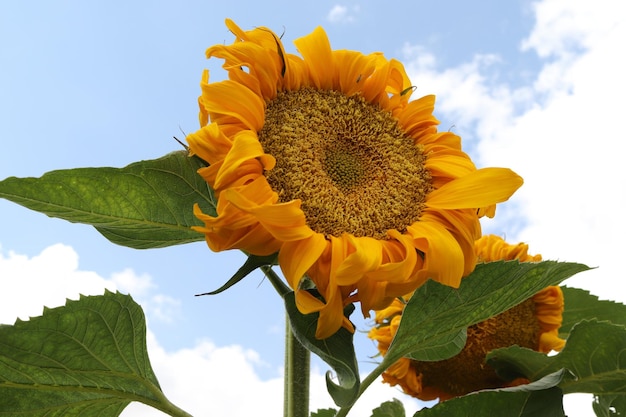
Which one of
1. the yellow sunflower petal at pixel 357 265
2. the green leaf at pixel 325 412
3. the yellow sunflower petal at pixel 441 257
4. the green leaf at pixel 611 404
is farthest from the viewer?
the green leaf at pixel 325 412

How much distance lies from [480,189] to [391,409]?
1.09 m

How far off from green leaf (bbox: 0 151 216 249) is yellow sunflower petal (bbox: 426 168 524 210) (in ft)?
1.88

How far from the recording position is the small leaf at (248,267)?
163 cm

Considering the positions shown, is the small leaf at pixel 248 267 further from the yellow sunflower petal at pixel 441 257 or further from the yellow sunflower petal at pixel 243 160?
the yellow sunflower petal at pixel 441 257

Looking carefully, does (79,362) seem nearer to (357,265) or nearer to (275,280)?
(275,280)

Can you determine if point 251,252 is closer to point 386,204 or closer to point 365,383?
point 386,204

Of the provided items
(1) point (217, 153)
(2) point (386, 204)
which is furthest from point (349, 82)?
(1) point (217, 153)

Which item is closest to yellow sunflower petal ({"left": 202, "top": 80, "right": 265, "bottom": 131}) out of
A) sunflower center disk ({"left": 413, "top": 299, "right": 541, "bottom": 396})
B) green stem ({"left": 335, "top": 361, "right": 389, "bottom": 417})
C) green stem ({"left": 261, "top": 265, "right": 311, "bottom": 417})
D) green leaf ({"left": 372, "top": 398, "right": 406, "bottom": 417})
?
green stem ({"left": 261, "top": 265, "right": 311, "bottom": 417})

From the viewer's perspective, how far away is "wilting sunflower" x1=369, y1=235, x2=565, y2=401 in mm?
2828

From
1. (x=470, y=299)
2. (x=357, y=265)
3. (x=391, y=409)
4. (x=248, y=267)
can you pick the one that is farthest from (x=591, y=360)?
(x=248, y=267)

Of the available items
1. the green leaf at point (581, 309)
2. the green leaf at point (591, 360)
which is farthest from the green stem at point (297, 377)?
the green leaf at point (581, 309)

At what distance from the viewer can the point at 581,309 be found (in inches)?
121

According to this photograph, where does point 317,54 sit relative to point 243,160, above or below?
above

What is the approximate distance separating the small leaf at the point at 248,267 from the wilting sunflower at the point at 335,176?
5 cm
